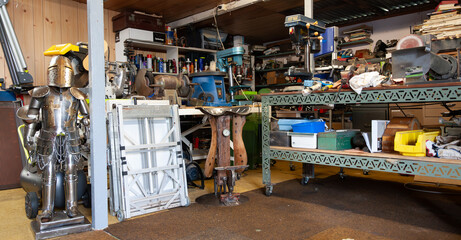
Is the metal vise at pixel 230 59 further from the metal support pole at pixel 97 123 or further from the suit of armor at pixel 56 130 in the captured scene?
the suit of armor at pixel 56 130

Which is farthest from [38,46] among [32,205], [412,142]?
[412,142]

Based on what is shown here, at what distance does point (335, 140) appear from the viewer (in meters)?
2.93

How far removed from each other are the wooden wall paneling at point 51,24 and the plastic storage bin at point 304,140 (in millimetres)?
3736

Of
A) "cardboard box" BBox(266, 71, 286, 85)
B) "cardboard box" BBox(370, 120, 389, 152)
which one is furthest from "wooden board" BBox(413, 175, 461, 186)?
"cardboard box" BBox(266, 71, 286, 85)

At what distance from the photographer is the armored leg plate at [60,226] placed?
2325 millimetres

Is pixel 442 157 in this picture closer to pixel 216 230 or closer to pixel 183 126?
pixel 216 230

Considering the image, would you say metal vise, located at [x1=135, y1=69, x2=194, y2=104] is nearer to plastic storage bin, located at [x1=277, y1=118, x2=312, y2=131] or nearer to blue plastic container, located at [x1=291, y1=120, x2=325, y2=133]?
plastic storage bin, located at [x1=277, y1=118, x2=312, y2=131]

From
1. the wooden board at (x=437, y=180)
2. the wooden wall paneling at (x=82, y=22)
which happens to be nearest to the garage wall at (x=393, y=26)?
the wooden board at (x=437, y=180)

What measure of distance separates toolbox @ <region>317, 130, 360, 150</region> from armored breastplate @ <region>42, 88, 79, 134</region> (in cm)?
214

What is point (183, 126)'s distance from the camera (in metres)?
5.86

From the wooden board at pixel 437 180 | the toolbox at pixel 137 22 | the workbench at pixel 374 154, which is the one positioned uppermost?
the toolbox at pixel 137 22

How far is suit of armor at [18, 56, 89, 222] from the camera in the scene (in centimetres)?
260

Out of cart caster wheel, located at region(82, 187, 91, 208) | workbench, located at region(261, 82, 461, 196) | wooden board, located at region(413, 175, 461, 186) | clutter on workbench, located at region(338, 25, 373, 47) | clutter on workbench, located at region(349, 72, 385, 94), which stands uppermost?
clutter on workbench, located at region(338, 25, 373, 47)

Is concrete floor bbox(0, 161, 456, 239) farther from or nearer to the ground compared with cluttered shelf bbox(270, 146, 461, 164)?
nearer to the ground
